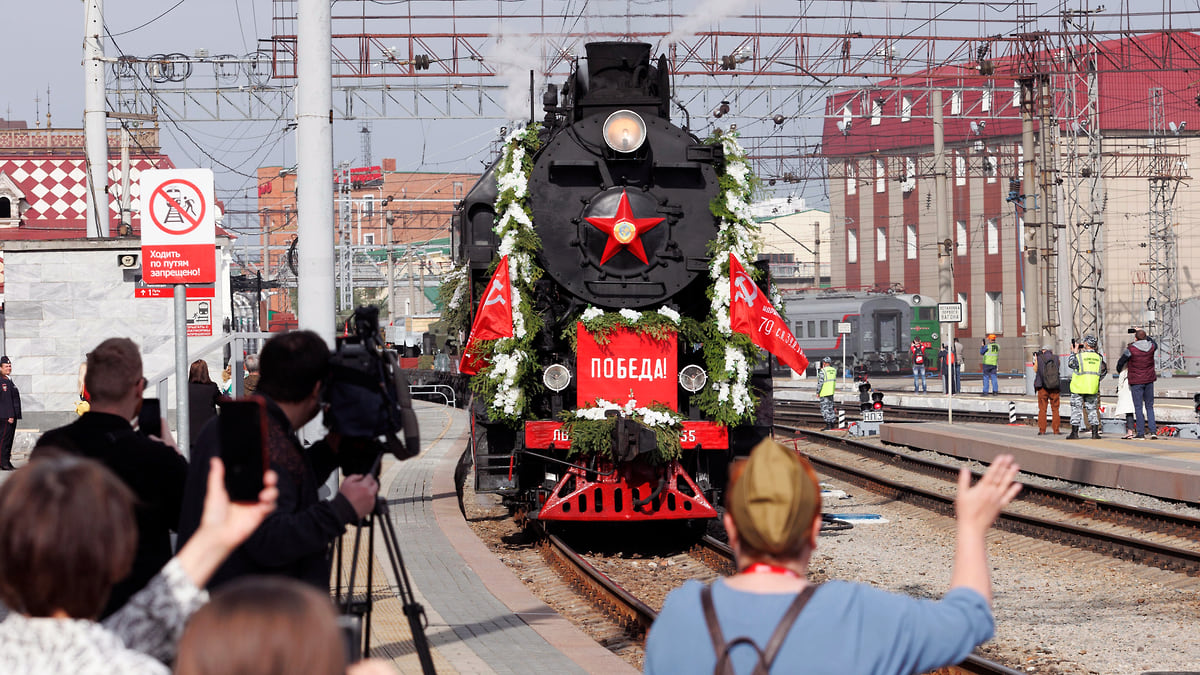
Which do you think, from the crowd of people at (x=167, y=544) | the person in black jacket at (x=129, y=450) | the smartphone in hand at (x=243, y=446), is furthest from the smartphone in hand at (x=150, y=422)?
the smartphone in hand at (x=243, y=446)

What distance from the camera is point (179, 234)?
8.17 meters

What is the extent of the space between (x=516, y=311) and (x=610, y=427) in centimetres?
142

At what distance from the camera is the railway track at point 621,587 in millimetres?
7809

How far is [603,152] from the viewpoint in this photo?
1257 centimetres

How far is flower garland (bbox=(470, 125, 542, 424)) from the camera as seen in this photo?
12312 millimetres

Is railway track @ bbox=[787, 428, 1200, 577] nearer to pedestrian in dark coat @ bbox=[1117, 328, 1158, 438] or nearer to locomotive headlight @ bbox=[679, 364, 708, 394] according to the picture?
pedestrian in dark coat @ bbox=[1117, 328, 1158, 438]

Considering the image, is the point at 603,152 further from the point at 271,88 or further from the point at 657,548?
the point at 271,88

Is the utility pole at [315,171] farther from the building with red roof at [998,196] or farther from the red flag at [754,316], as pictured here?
the building with red roof at [998,196]

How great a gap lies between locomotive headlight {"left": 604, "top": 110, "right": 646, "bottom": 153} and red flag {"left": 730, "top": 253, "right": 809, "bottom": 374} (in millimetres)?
1327

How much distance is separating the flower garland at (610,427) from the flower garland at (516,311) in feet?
1.95

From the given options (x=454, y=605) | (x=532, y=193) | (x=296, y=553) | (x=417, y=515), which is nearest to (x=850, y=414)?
(x=417, y=515)

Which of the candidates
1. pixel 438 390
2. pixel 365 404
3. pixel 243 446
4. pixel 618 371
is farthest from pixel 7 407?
pixel 438 390

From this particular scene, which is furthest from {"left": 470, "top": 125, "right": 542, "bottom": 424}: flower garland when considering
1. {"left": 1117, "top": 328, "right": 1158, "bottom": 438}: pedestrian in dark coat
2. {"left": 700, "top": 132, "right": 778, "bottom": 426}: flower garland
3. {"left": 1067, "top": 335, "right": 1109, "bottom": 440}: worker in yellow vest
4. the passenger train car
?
the passenger train car

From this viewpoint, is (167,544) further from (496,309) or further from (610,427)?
(496,309)
